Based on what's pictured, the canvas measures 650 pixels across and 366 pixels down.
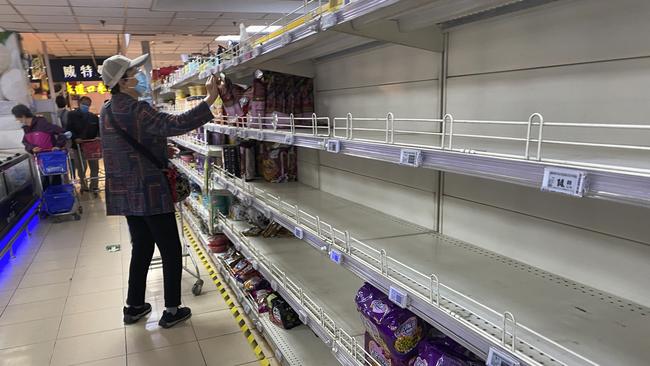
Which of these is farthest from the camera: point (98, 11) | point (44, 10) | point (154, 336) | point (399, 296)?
point (98, 11)

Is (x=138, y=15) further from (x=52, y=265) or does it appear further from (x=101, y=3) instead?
(x=52, y=265)

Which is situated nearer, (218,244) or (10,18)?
(218,244)

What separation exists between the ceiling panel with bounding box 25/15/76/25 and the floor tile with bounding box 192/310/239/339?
6658mm

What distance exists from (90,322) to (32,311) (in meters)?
0.63

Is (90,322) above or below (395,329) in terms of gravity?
below

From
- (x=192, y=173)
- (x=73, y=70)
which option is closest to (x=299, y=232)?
(x=192, y=173)

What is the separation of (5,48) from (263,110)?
26.0ft

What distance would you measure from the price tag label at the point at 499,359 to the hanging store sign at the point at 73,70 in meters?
15.6

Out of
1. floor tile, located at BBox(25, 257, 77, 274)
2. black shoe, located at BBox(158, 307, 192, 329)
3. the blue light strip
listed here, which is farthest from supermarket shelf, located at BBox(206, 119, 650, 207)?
the blue light strip

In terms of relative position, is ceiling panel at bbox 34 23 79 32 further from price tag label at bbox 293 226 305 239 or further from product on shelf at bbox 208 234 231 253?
price tag label at bbox 293 226 305 239

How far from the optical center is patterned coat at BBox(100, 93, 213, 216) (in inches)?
106

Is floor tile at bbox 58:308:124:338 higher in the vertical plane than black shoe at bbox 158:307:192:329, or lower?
lower

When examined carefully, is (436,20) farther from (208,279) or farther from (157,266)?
(157,266)

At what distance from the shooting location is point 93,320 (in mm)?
3287
